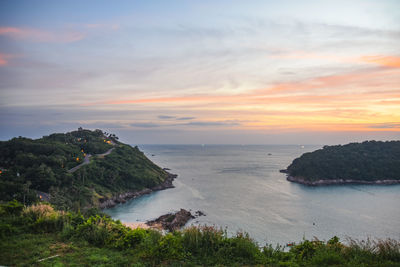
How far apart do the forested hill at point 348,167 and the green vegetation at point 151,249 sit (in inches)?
3231

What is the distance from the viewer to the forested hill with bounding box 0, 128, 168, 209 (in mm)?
42781

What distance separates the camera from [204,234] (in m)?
7.56

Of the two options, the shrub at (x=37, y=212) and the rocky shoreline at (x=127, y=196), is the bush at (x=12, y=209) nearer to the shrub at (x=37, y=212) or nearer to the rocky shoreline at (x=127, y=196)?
the shrub at (x=37, y=212)

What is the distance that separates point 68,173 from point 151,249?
55.8 meters

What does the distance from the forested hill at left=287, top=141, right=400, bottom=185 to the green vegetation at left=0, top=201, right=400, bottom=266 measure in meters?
82.1

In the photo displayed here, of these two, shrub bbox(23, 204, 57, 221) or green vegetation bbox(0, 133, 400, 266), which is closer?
green vegetation bbox(0, 133, 400, 266)

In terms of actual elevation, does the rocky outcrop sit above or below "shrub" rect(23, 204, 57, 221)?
below

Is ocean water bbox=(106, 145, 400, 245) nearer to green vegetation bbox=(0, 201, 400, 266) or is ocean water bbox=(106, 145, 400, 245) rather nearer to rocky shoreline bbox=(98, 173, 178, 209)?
rocky shoreline bbox=(98, 173, 178, 209)

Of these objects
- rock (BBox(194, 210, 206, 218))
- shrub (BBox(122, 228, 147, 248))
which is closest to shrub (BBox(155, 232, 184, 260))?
shrub (BBox(122, 228, 147, 248))

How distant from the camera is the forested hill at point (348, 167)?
84.6m

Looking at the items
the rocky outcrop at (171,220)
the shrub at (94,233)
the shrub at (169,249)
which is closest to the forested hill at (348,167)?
the rocky outcrop at (171,220)

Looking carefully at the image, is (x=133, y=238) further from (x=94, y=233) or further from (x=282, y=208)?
Result: (x=282, y=208)

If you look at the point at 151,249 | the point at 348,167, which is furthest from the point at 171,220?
the point at 348,167

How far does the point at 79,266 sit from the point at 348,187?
89.3m
